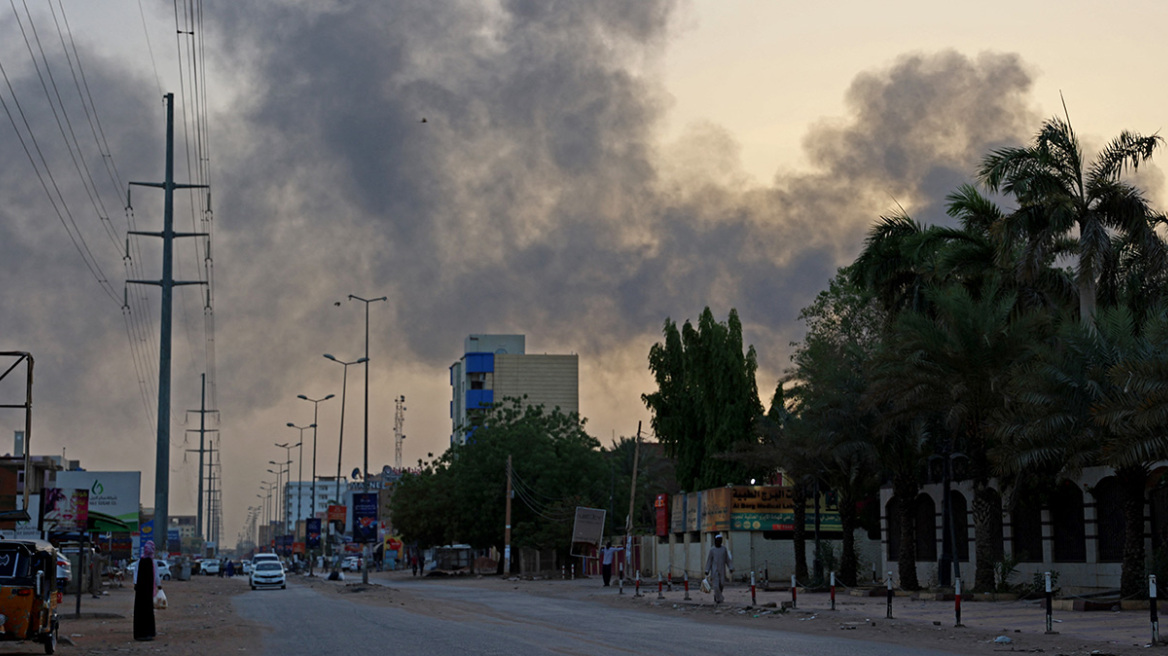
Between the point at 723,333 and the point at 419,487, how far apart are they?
3392cm

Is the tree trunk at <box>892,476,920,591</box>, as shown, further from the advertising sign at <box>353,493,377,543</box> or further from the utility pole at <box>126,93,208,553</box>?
the advertising sign at <box>353,493,377,543</box>

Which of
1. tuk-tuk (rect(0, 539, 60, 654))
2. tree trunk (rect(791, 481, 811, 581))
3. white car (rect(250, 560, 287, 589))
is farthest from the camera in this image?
white car (rect(250, 560, 287, 589))

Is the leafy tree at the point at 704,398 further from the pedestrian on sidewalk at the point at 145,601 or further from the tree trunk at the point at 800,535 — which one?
the pedestrian on sidewalk at the point at 145,601

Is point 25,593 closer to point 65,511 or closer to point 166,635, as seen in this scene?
point 166,635

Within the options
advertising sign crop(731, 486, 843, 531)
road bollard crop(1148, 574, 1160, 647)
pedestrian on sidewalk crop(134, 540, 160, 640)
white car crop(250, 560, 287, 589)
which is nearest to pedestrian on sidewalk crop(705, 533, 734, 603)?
road bollard crop(1148, 574, 1160, 647)

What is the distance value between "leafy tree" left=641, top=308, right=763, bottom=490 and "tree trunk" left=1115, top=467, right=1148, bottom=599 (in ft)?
96.7

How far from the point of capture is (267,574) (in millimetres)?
60312

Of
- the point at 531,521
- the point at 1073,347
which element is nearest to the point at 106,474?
the point at 531,521

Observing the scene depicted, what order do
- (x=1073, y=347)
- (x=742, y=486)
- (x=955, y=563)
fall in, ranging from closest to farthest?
(x=1073, y=347) → (x=955, y=563) → (x=742, y=486)

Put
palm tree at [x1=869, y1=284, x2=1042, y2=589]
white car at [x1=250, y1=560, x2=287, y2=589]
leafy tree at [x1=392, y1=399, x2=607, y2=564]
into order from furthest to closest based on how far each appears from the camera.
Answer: leafy tree at [x1=392, y1=399, x2=607, y2=564]
white car at [x1=250, y1=560, x2=287, y2=589]
palm tree at [x1=869, y1=284, x2=1042, y2=589]

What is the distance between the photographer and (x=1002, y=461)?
30641 mm

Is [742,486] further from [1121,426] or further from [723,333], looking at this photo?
[1121,426]

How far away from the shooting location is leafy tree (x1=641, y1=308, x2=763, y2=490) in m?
60.2

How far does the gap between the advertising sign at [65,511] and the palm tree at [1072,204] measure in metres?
26.3
